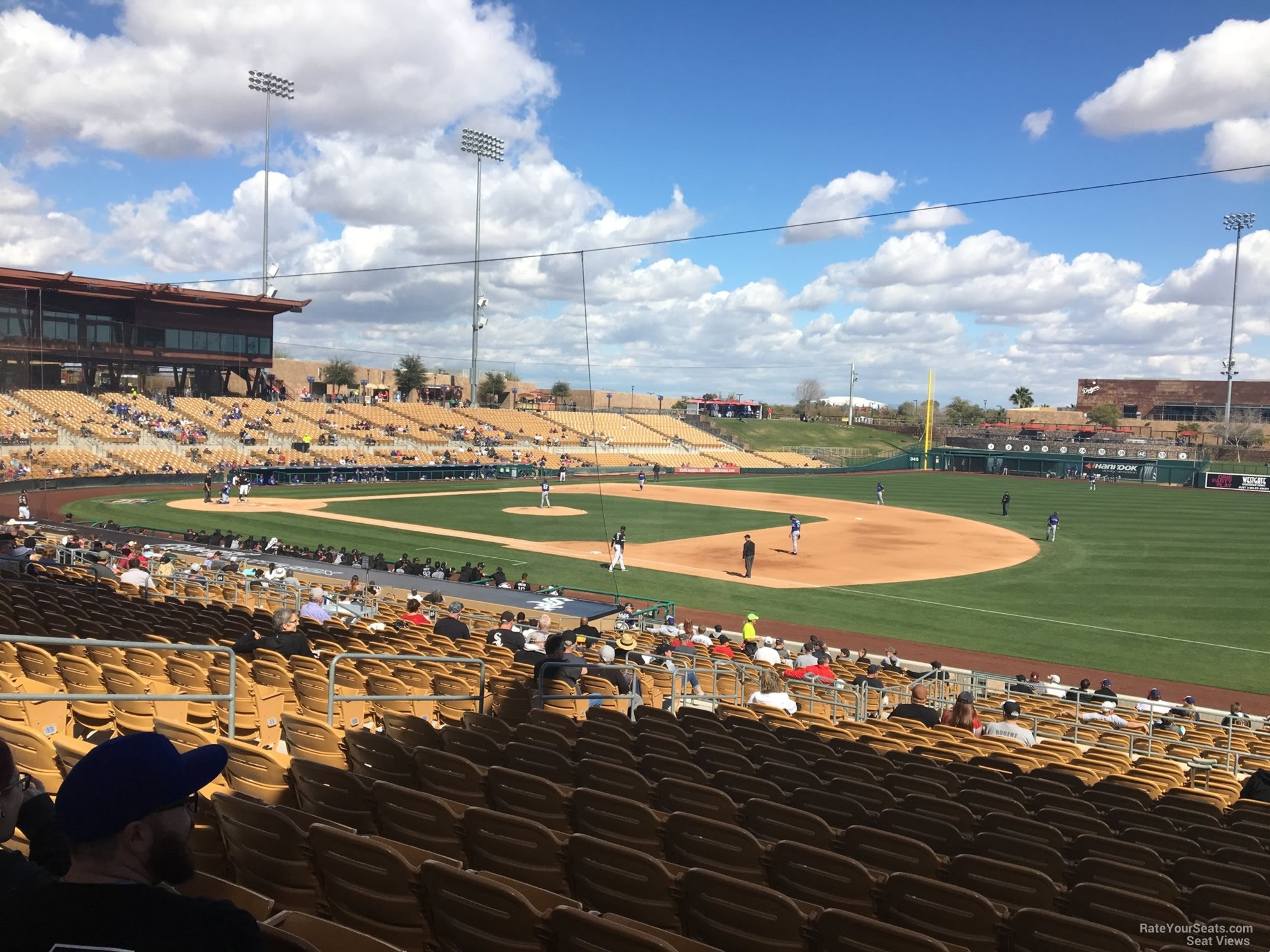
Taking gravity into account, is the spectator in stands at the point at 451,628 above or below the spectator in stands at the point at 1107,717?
above

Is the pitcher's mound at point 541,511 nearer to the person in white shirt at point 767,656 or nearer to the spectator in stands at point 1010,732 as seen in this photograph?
the person in white shirt at point 767,656

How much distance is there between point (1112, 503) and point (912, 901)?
61.6 meters

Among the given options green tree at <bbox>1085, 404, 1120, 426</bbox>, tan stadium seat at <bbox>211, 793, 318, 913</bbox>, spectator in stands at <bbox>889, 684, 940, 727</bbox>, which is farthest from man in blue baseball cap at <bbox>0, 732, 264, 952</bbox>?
green tree at <bbox>1085, 404, 1120, 426</bbox>

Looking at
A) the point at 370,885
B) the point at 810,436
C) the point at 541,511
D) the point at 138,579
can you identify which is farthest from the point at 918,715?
the point at 810,436

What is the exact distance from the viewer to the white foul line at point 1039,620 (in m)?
22.9

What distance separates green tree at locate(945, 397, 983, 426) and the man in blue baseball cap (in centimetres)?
15182

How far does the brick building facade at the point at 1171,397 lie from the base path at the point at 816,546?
94.1 m

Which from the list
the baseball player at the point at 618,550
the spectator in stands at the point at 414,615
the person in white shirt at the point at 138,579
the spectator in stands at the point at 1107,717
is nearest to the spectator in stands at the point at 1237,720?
the spectator in stands at the point at 1107,717

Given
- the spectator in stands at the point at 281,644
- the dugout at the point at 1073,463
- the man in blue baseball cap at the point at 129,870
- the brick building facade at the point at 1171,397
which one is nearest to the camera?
the man in blue baseball cap at the point at 129,870

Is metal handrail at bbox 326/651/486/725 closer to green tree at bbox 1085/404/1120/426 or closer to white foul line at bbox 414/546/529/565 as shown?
white foul line at bbox 414/546/529/565

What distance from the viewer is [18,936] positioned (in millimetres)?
1990

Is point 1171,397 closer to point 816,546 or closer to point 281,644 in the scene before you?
point 816,546

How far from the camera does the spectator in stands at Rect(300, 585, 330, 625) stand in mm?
14435

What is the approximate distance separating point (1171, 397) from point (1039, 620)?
121506 millimetres
